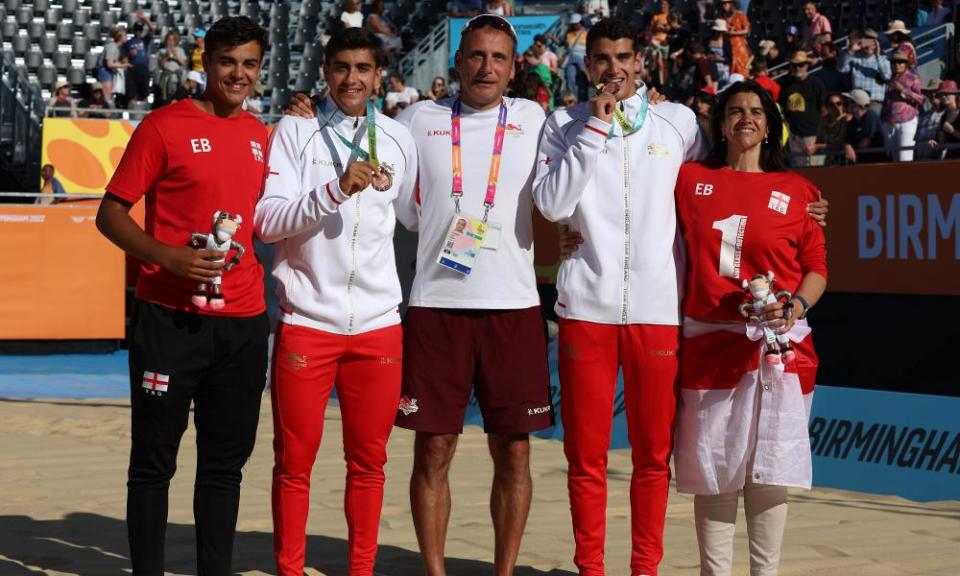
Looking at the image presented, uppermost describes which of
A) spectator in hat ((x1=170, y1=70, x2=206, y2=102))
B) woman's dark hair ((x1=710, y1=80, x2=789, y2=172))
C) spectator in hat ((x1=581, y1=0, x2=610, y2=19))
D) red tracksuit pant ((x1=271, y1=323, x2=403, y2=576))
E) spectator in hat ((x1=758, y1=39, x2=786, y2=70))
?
spectator in hat ((x1=581, y1=0, x2=610, y2=19))

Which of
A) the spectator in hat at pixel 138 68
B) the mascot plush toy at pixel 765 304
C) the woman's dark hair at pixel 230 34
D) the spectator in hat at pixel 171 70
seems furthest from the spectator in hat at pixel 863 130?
the spectator in hat at pixel 138 68

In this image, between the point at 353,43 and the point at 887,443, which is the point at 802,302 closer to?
the point at 353,43

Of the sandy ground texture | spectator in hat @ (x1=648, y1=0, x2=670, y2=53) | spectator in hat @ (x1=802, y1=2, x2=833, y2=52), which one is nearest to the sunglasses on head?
the sandy ground texture

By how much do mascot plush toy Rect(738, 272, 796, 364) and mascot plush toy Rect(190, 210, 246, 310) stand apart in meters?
1.69

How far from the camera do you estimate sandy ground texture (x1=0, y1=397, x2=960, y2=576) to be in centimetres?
554

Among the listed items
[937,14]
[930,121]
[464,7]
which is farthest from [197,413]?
[464,7]

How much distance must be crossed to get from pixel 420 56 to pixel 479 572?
648 inches

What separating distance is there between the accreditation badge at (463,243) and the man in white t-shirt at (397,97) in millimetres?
13605

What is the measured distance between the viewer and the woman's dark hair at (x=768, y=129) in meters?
4.77

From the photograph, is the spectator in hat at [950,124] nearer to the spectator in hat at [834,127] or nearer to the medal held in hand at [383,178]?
the spectator in hat at [834,127]

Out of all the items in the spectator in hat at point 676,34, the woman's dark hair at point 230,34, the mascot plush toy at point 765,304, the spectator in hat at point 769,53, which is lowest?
the mascot plush toy at point 765,304

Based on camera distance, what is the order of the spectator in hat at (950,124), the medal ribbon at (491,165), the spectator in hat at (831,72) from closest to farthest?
the medal ribbon at (491,165)
the spectator in hat at (950,124)
the spectator in hat at (831,72)

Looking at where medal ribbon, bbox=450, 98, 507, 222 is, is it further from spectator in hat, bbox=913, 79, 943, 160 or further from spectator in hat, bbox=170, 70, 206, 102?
spectator in hat, bbox=170, 70, 206, 102

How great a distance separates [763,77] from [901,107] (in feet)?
5.88
